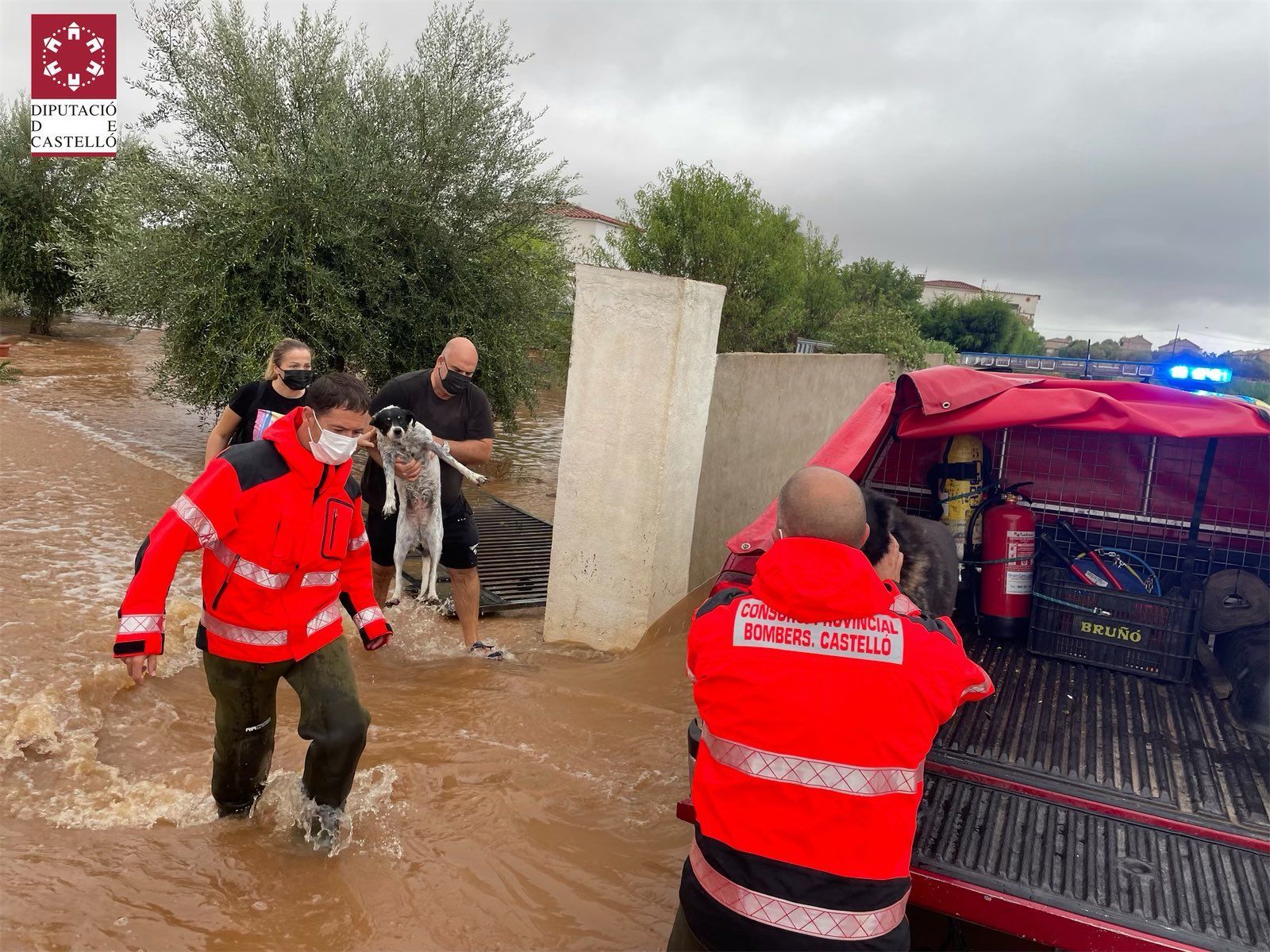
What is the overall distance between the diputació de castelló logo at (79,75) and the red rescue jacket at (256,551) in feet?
30.1

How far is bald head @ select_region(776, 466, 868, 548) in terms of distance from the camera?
203 centimetres

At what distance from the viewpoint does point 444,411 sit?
217 inches

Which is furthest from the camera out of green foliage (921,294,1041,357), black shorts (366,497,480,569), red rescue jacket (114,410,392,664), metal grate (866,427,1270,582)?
green foliage (921,294,1041,357)

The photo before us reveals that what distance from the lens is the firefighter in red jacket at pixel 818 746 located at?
1.87 meters

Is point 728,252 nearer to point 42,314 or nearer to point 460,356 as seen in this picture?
point 460,356

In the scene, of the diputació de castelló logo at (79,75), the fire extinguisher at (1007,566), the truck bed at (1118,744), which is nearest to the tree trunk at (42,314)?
the diputació de castelló logo at (79,75)

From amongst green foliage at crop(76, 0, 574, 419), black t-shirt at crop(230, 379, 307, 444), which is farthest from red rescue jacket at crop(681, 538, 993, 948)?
green foliage at crop(76, 0, 574, 419)

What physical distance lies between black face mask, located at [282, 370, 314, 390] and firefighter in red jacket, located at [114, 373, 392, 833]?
1.36 metres

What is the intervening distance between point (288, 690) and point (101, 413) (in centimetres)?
1068

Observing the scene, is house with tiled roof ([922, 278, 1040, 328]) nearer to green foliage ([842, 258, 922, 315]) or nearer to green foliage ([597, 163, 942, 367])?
green foliage ([842, 258, 922, 315])

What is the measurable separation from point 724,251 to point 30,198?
1559 centimetres

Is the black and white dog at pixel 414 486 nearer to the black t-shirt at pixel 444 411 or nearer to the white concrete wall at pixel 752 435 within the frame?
the black t-shirt at pixel 444 411

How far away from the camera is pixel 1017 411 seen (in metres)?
3.54

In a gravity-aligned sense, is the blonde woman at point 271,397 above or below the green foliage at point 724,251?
below
